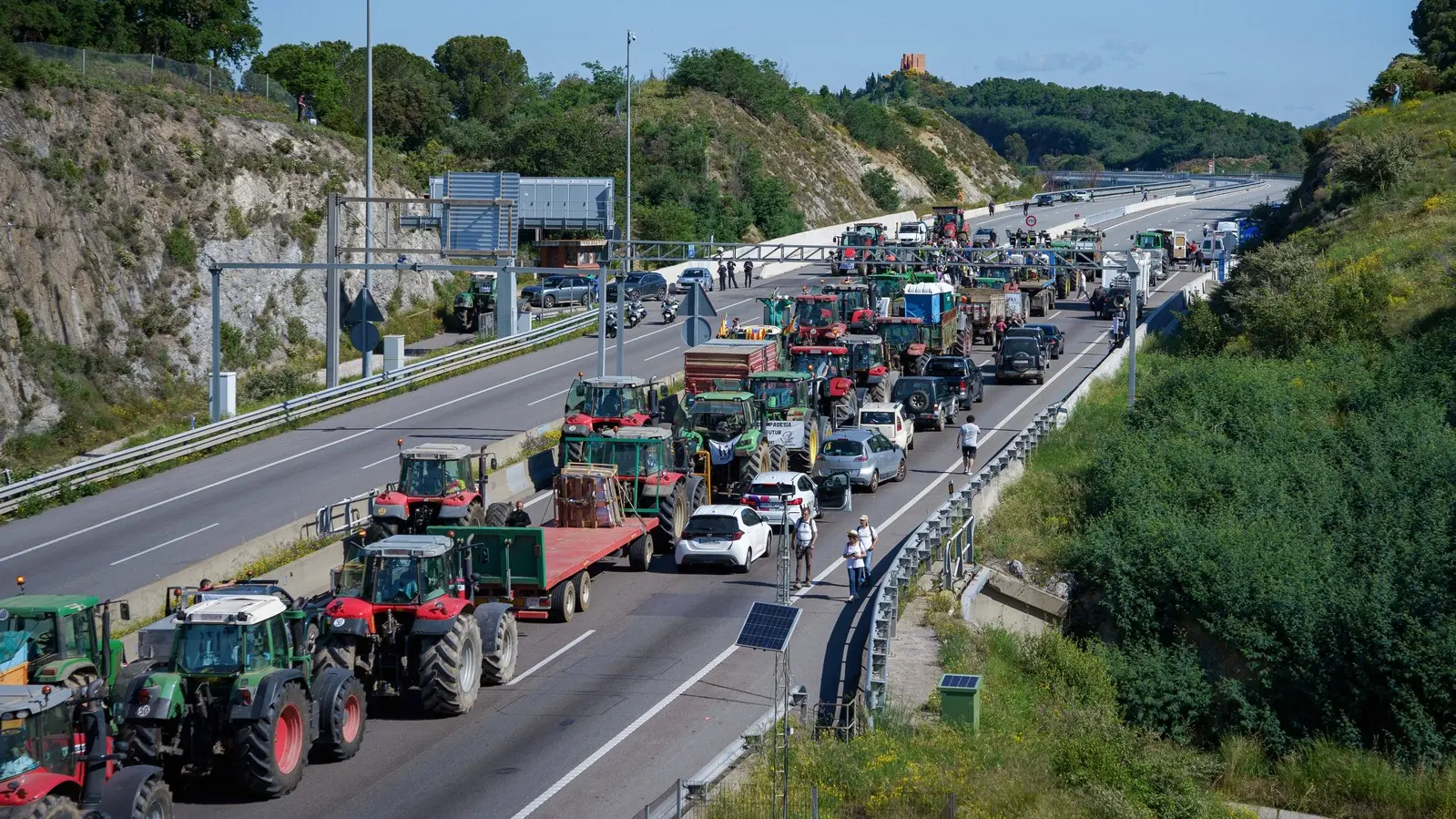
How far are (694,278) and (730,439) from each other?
36.5 m

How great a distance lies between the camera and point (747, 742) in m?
16.5

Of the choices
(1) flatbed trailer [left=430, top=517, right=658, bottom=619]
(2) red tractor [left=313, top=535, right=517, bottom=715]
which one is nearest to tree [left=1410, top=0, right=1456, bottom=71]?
(1) flatbed trailer [left=430, top=517, right=658, bottom=619]

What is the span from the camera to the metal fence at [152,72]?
56.9 metres

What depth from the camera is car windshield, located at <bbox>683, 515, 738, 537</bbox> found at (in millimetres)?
26172

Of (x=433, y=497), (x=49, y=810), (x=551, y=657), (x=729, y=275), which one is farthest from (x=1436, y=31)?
(x=49, y=810)

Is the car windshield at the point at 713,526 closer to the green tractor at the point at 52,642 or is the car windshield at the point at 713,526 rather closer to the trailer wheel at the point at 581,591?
the trailer wheel at the point at 581,591

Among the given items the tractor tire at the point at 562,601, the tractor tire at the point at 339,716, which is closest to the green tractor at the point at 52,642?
the tractor tire at the point at 339,716

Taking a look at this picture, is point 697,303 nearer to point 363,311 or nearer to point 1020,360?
point 363,311

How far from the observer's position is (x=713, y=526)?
86.0 ft

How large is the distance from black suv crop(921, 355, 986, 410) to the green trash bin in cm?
2348

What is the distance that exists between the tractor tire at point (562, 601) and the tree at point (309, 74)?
5855 cm

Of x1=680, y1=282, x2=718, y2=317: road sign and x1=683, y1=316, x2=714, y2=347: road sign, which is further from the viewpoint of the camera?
x1=683, y1=316, x2=714, y2=347: road sign

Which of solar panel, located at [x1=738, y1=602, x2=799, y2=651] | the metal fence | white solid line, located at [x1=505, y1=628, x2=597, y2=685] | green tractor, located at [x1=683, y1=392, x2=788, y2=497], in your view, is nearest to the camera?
solar panel, located at [x1=738, y1=602, x2=799, y2=651]

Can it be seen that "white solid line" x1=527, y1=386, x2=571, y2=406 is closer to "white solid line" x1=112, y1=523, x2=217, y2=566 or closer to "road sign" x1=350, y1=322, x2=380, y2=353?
"road sign" x1=350, y1=322, x2=380, y2=353
